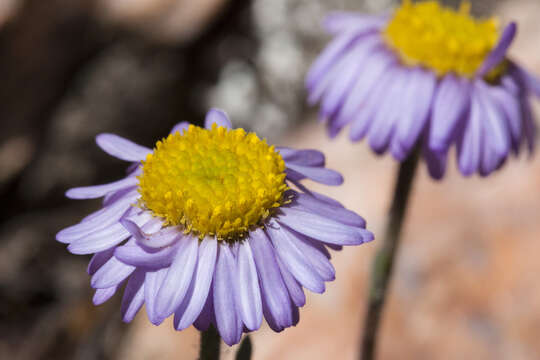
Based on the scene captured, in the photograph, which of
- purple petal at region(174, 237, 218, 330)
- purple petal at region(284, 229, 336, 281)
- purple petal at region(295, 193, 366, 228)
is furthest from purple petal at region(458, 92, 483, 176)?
purple petal at region(174, 237, 218, 330)

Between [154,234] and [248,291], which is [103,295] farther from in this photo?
[248,291]

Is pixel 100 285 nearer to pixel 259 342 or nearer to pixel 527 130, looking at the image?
pixel 527 130

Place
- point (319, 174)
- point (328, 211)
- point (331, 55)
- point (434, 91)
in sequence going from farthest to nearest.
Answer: point (331, 55) → point (434, 91) → point (319, 174) → point (328, 211)

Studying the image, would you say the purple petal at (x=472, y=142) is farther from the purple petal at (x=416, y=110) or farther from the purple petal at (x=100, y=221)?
the purple petal at (x=100, y=221)

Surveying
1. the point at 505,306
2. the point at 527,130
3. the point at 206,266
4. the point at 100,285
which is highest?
the point at 527,130

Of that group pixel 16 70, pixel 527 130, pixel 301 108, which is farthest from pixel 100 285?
pixel 301 108

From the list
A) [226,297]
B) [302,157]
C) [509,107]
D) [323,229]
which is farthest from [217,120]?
[509,107]
